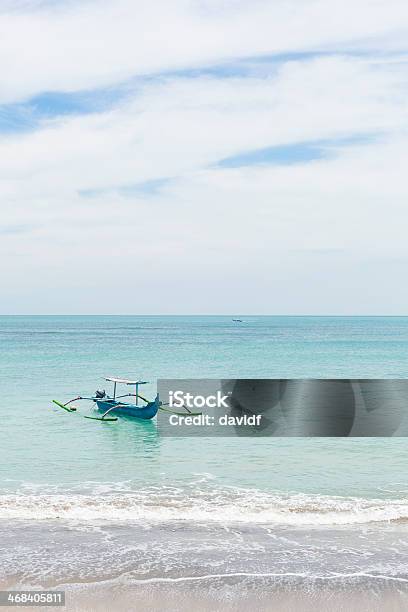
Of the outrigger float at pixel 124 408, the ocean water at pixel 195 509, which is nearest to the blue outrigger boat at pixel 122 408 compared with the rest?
the outrigger float at pixel 124 408

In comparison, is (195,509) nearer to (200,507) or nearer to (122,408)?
(200,507)

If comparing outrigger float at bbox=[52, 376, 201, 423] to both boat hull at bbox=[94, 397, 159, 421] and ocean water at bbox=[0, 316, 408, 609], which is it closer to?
boat hull at bbox=[94, 397, 159, 421]

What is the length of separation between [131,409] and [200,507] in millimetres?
15738

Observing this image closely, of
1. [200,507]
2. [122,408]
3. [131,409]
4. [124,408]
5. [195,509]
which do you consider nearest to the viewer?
[195,509]

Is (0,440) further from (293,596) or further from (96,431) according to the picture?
(293,596)

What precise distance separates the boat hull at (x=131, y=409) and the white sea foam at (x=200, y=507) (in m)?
12.0

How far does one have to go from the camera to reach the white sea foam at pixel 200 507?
15531 mm

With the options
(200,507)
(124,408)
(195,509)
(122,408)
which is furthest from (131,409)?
(195,509)

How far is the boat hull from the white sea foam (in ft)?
39.5

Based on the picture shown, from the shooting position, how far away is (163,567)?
11.9 metres

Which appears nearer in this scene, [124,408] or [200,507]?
[200,507]

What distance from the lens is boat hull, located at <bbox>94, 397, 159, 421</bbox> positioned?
31.0 meters

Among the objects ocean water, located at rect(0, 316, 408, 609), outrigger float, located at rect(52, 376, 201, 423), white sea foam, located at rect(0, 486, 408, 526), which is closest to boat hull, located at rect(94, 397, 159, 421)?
outrigger float, located at rect(52, 376, 201, 423)

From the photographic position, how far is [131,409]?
1259 inches
